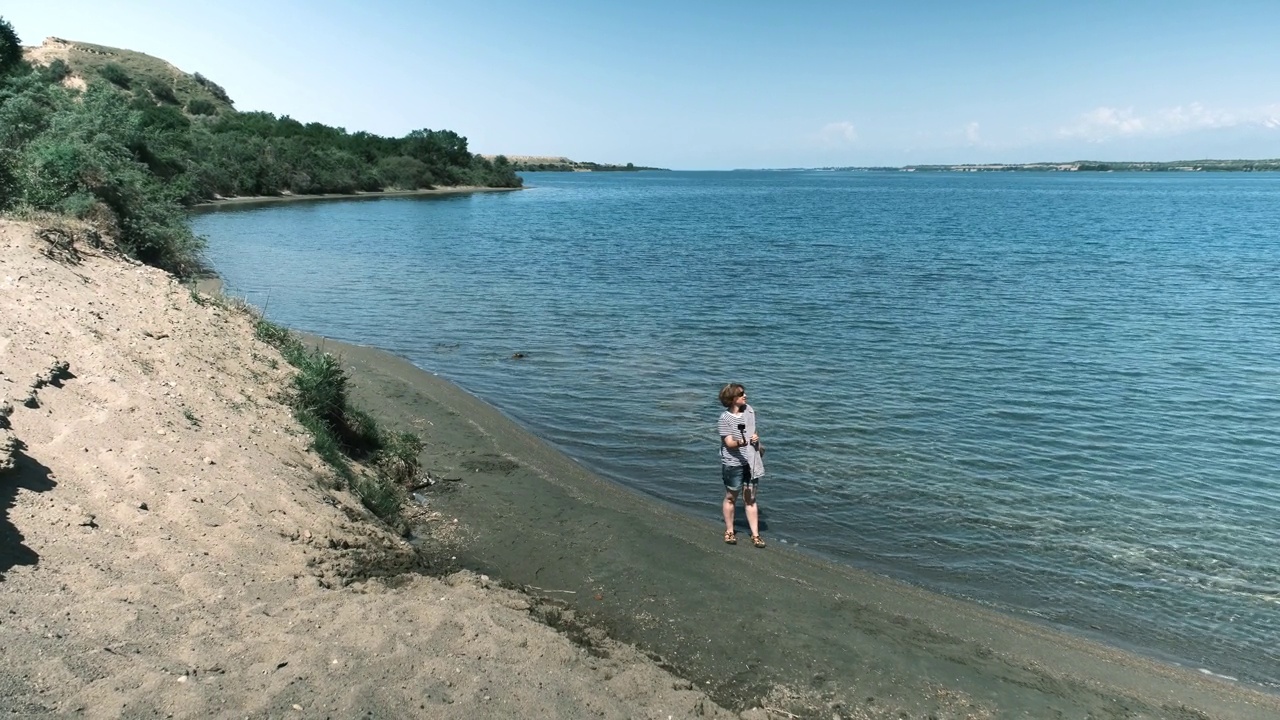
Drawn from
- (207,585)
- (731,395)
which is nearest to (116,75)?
(731,395)

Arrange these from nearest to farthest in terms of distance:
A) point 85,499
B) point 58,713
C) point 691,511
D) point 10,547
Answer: point 58,713 → point 10,547 → point 85,499 → point 691,511

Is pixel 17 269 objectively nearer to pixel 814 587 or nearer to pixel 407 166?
pixel 814 587

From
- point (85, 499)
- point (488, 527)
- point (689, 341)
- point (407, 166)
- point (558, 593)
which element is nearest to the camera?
point (85, 499)

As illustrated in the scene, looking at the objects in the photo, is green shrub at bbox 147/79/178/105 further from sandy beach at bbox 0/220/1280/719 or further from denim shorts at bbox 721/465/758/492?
denim shorts at bbox 721/465/758/492

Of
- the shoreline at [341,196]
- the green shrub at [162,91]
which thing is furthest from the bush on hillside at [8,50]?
the green shrub at [162,91]

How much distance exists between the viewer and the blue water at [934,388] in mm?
8852

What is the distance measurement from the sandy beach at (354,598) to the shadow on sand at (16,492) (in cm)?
2

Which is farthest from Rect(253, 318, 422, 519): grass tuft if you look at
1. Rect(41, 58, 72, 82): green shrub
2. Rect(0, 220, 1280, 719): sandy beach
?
Rect(41, 58, 72, 82): green shrub

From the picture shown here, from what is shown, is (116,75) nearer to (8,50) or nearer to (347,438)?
(8,50)

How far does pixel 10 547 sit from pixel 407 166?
348 feet

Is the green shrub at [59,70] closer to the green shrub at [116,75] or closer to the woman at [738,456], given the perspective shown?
the green shrub at [116,75]

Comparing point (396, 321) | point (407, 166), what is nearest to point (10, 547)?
point (396, 321)

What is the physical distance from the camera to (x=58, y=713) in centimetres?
400

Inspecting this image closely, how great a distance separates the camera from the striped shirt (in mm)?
8984
